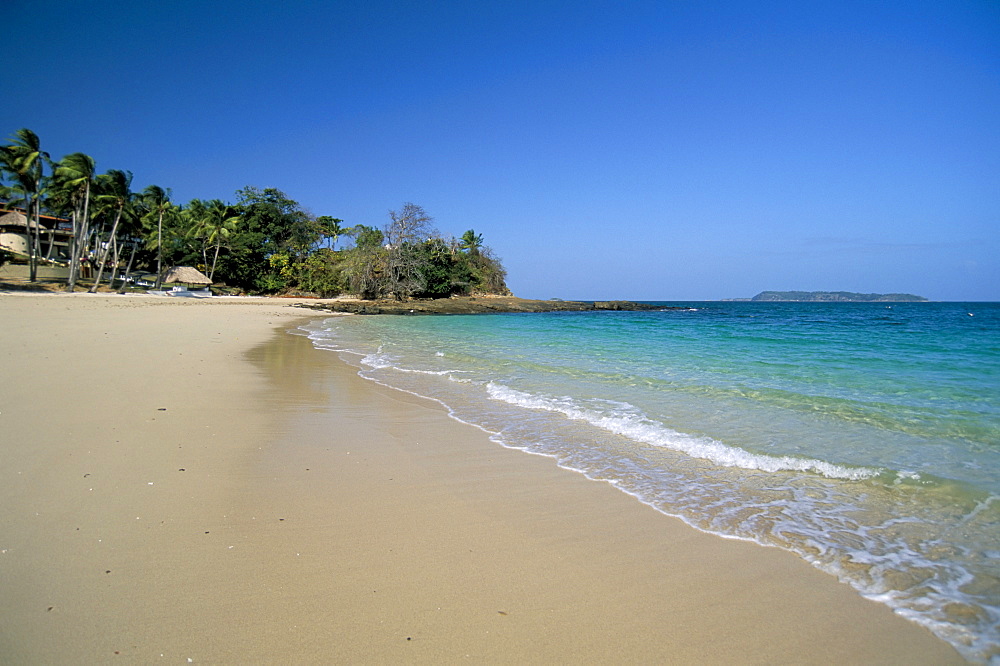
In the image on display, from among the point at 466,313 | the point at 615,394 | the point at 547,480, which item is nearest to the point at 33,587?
the point at 547,480

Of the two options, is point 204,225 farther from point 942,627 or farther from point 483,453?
point 942,627

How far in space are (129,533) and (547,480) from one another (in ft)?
8.92

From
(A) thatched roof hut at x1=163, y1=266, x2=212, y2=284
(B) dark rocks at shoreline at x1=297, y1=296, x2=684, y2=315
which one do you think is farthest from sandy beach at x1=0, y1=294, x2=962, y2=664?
(A) thatched roof hut at x1=163, y1=266, x2=212, y2=284

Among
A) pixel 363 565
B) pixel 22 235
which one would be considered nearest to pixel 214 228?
pixel 22 235

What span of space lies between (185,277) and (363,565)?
154ft

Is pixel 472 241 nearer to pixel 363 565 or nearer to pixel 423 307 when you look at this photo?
pixel 423 307

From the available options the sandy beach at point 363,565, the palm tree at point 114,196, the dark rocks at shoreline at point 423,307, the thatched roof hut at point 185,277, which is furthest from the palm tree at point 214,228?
the sandy beach at point 363,565

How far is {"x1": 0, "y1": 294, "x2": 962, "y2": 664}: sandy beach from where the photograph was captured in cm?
196

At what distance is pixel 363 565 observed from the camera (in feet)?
8.33

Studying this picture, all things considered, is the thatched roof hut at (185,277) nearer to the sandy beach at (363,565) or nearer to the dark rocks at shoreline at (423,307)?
the dark rocks at shoreline at (423,307)

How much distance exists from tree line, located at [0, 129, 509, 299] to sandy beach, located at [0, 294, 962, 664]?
37.9m

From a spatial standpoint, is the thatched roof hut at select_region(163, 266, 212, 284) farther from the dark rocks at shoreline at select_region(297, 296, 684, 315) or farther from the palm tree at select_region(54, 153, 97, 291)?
the dark rocks at shoreline at select_region(297, 296, 684, 315)

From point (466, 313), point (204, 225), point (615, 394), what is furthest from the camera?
point (204, 225)

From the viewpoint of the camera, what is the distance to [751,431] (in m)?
5.42
